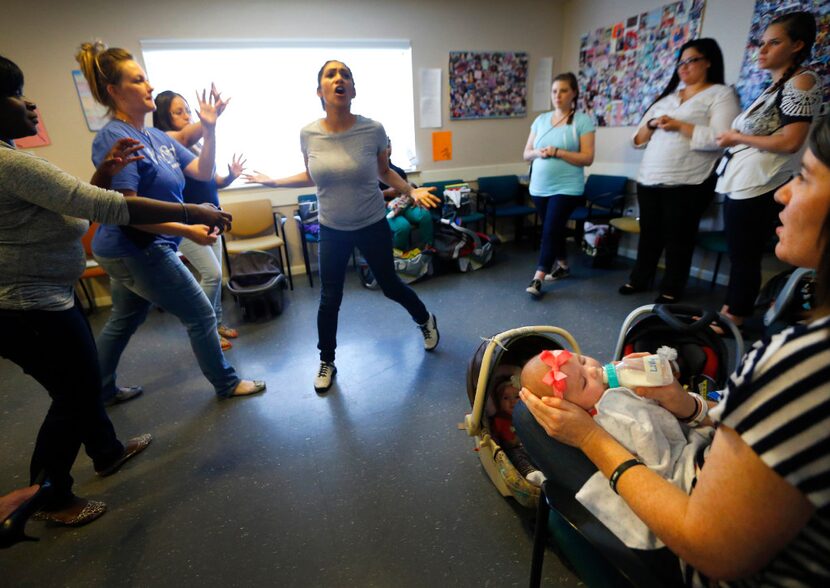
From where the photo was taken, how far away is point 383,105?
4.35 m

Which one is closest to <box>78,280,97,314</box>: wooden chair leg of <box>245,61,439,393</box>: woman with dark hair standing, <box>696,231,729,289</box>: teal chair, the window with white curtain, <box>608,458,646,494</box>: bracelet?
the window with white curtain

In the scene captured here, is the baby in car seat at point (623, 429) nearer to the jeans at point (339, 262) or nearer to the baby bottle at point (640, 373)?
the baby bottle at point (640, 373)

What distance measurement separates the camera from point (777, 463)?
458 millimetres

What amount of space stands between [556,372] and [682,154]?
2.48m

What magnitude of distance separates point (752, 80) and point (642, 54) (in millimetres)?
1117

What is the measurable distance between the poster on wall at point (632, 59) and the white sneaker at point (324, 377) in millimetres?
3739

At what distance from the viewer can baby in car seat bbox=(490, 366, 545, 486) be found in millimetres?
1448

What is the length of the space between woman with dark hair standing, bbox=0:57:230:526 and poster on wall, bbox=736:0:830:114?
147 inches

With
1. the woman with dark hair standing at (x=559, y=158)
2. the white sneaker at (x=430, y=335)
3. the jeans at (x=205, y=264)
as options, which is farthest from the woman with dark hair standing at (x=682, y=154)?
the jeans at (x=205, y=264)

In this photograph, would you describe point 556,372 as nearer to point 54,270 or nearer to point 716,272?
point 54,270

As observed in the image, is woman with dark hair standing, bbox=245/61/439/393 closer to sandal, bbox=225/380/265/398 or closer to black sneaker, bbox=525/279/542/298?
sandal, bbox=225/380/265/398

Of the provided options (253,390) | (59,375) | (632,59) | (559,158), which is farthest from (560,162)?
(59,375)

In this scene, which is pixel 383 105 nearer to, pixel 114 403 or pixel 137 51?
pixel 137 51

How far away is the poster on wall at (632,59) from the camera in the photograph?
3.37 meters
